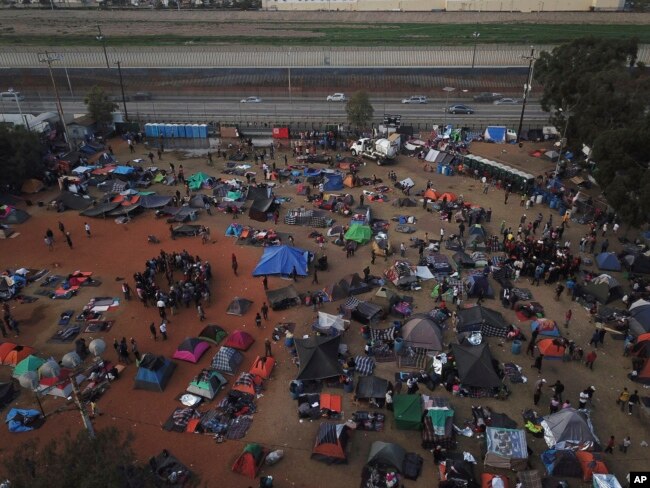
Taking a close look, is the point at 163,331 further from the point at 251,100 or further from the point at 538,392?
the point at 251,100

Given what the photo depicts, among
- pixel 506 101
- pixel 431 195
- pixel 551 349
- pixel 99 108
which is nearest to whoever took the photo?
pixel 551 349

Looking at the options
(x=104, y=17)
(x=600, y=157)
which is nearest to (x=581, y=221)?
(x=600, y=157)

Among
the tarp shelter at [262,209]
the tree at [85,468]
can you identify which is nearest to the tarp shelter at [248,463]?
the tree at [85,468]

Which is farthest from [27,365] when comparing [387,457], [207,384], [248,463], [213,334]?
[387,457]

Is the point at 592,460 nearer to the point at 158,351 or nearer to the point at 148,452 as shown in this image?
the point at 148,452

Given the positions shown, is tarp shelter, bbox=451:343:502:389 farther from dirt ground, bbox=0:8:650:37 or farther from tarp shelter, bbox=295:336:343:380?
dirt ground, bbox=0:8:650:37
